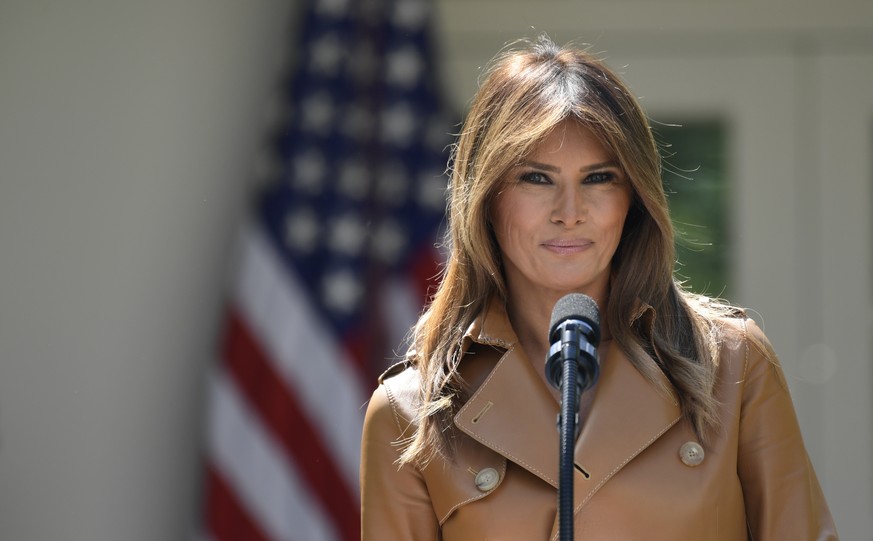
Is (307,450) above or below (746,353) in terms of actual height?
below

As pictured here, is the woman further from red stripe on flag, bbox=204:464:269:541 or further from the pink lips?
red stripe on flag, bbox=204:464:269:541

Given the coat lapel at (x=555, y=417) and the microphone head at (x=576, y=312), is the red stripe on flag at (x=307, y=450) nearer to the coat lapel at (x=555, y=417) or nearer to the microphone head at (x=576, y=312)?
the coat lapel at (x=555, y=417)

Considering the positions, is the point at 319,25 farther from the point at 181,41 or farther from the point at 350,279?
the point at 350,279

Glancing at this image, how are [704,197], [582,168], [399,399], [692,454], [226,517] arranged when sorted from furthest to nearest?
[704,197] → [226,517] → [399,399] → [582,168] → [692,454]

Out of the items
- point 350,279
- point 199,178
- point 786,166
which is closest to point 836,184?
point 786,166

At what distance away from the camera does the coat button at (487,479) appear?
236 cm

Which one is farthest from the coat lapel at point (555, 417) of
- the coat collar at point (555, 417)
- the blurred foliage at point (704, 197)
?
the blurred foliage at point (704, 197)

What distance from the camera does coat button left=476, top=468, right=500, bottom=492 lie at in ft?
7.75

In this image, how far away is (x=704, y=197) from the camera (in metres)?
5.18

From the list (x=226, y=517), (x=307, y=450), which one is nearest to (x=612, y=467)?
(x=307, y=450)

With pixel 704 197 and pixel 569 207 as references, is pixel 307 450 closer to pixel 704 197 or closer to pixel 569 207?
pixel 704 197

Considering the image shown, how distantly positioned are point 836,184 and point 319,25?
205 centimetres

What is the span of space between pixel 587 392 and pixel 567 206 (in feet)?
1.14

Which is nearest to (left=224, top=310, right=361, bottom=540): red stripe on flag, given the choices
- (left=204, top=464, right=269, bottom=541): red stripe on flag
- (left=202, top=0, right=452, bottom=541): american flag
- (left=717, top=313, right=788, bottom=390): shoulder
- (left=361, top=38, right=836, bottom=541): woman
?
(left=202, top=0, right=452, bottom=541): american flag
